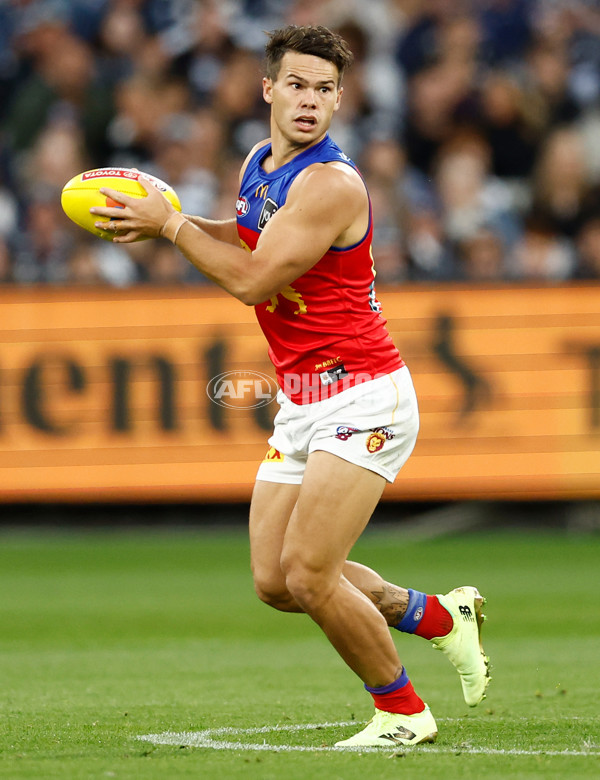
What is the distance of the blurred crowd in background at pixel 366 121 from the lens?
1243 centimetres

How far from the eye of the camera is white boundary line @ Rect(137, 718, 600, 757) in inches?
189

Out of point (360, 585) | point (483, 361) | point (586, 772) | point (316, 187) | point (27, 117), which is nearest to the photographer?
point (586, 772)

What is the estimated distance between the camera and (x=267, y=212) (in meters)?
5.16

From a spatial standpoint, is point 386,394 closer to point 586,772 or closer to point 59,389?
point 586,772

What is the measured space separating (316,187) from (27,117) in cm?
928

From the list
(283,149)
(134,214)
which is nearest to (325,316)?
(283,149)

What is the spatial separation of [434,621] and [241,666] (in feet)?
6.23

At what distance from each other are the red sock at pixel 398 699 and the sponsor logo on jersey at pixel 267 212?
177cm

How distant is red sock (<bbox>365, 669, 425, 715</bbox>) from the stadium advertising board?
6.46 m

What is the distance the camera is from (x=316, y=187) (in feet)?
16.0

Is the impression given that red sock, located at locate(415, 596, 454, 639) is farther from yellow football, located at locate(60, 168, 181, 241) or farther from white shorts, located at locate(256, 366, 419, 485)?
yellow football, located at locate(60, 168, 181, 241)

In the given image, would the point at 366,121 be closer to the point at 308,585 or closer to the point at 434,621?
the point at 434,621

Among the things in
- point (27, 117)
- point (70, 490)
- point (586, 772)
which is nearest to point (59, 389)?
point (70, 490)

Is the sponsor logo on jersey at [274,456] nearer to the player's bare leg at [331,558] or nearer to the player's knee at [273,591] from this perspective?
the player's bare leg at [331,558]
